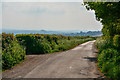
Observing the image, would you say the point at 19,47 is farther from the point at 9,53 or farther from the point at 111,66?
the point at 111,66

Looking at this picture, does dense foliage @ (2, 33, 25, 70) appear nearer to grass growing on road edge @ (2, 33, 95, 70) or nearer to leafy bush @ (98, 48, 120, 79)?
grass growing on road edge @ (2, 33, 95, 70)

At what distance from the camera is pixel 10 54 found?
36.0 ft

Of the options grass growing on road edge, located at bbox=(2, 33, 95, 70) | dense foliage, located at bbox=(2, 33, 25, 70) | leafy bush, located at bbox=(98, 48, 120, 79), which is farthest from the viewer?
grass growing on road edge, located at bbox=(2, 33, 95, 70)

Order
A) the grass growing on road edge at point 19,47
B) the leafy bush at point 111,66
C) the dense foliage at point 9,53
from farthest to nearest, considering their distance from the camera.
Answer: the grass growing on road edge at point 19,47 < the dense foliage at point 9,53 < the leafy bush at point 111,66

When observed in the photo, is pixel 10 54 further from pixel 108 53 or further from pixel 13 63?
pixel 108 53

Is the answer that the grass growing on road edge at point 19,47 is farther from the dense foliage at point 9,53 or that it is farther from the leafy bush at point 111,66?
the leafy bush at point 111,66

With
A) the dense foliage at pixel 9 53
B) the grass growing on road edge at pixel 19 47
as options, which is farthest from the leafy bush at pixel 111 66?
the grass growing on road edge at pixel 19 47

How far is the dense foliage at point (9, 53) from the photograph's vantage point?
1040cm

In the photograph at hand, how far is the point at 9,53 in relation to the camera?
427 inches

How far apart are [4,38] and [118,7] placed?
9.03 m

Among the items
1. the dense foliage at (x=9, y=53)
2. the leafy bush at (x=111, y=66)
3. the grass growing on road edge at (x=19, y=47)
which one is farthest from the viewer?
the grass growing on road edge at (x=19, y=47)

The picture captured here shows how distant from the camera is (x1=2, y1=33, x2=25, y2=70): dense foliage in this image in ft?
34.1

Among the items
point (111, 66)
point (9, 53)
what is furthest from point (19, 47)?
point (111, 66)

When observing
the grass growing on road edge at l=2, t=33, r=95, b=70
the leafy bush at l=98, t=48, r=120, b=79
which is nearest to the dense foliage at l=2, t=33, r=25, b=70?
the grass growing on road edge at l=2, t=33, r=95, b=70
